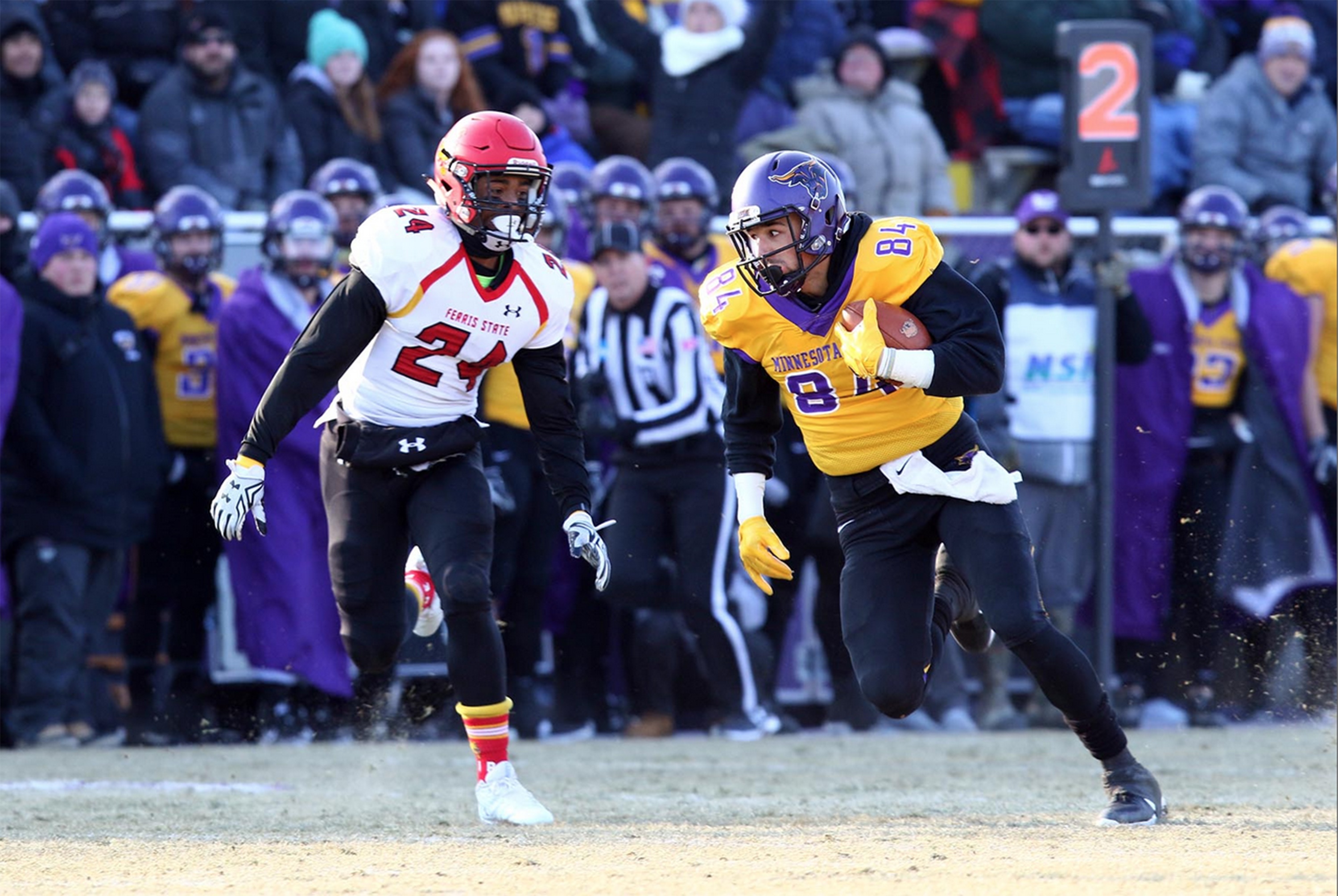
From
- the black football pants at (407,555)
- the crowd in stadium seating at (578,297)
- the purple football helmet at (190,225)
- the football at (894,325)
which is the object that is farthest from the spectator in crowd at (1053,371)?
the football at (894,325)

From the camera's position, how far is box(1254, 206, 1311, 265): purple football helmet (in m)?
11.1

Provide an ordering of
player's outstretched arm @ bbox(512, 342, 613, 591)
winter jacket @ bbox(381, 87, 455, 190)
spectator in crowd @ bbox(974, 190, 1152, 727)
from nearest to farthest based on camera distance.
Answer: player's outstretched arm @ bbox(512, 342, 613, 591)
spectator in crowd @ bbox(974, 190, 1152, 727)
winter jacket @ bbox(381, 87, 455, 190)

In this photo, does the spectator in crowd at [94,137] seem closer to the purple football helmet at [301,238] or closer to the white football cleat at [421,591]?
the purple football helmet at [301,238]

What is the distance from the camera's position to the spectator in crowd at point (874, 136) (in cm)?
1180

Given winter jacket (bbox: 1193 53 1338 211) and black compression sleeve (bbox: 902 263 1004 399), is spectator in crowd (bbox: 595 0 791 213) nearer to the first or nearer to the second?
winter jacket (bbox: 1193 53 1338 211)

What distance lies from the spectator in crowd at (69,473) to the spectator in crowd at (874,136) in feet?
12.7

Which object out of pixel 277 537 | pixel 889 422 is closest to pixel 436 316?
pixel 889 422

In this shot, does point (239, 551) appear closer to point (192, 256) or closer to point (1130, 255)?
point (192, 256)

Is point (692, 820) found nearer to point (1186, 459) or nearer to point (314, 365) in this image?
point (314, 365)

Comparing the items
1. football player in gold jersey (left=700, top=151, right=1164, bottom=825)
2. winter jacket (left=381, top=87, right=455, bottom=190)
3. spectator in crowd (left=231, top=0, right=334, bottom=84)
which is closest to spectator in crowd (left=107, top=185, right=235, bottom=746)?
winter jacket (left=381, top=87, right=455, bottom=190)

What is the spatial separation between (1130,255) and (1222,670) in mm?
2270

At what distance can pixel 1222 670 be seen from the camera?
10898 mm

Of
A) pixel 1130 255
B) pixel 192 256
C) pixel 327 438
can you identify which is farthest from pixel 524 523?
pixel 1130 255

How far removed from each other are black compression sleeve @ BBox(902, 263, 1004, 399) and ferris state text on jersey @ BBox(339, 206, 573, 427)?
1339 mm
